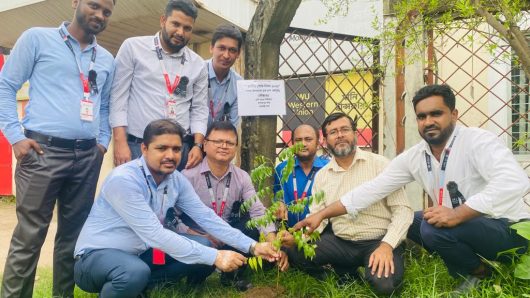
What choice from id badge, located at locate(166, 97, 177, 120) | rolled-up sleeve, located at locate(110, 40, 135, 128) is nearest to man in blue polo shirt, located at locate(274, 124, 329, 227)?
id badge, located at locate(166, 97, 177, 120)

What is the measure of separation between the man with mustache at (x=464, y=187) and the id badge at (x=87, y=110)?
1629mm

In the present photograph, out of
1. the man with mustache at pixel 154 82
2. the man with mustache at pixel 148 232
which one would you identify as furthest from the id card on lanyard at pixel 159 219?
the man with mustache at pixel 154 82

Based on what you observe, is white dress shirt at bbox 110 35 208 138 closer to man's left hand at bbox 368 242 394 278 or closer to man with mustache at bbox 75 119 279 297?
man with mustache at bbox 75 119 279 297

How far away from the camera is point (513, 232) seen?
9.62 ft

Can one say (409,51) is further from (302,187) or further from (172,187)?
(172,187)

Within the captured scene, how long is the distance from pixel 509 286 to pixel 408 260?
104 centimetres

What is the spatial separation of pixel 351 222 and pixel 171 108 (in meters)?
1.60

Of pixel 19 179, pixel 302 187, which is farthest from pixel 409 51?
pixel 19 179

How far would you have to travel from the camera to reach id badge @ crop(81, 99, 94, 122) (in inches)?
124

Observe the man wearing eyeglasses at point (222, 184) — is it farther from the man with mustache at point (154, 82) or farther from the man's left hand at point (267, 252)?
the man's left hand at point (267, 252)

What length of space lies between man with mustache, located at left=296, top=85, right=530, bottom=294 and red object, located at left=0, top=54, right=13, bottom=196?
9.01 meters

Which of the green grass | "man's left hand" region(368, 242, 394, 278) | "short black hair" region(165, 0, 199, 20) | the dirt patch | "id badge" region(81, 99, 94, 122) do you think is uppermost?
"short black hair" region(165, 0, 199, 20)

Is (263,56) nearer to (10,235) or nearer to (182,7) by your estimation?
(182,7)

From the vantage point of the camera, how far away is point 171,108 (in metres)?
3.49
